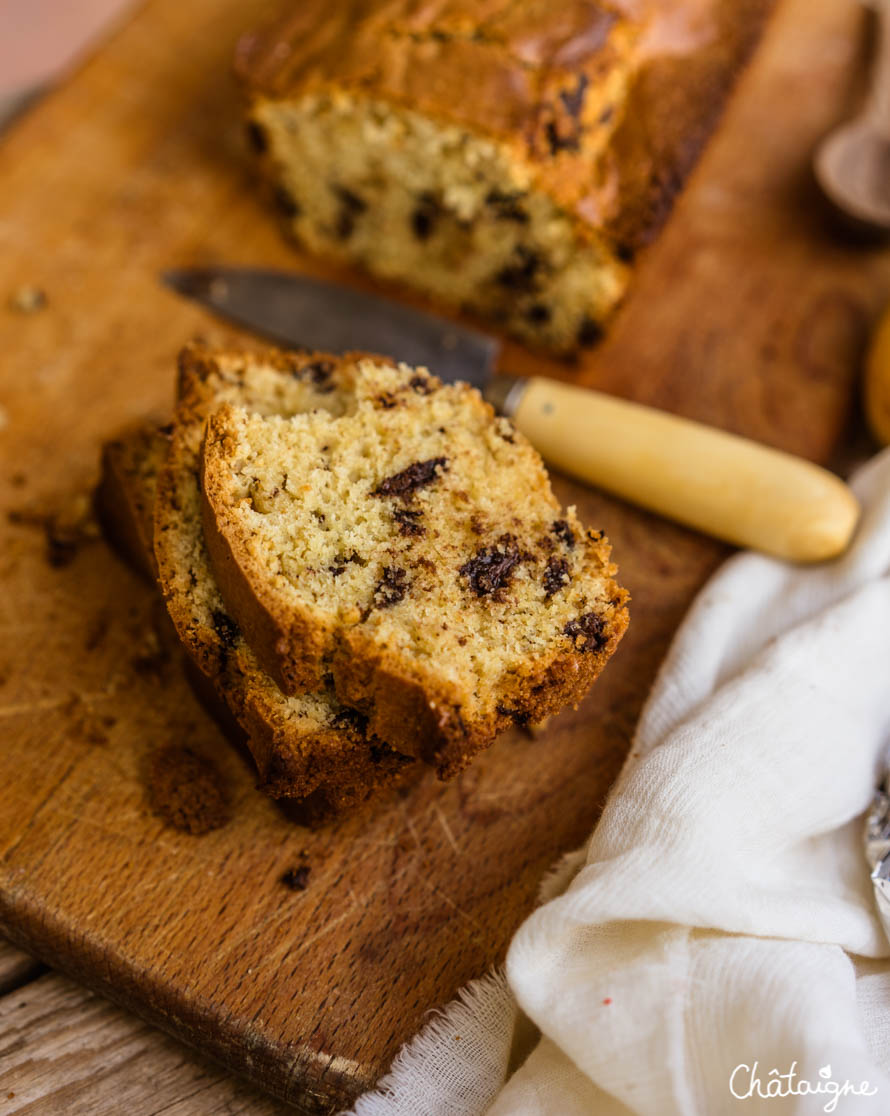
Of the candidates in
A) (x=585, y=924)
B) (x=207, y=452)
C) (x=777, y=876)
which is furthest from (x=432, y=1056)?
(x=207, y=452)

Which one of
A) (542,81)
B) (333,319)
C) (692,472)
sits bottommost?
(692,472)

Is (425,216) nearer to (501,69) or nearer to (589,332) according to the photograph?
(501,69)

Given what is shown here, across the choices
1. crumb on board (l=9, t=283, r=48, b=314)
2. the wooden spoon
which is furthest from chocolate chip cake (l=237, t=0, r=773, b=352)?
crumb on board (l=9, t=283, r=48, b=314)

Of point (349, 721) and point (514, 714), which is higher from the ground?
point (349, 721)

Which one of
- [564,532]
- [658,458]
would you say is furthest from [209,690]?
[658,458]

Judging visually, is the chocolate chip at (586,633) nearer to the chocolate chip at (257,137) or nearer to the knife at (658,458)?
the knife at (658,458)

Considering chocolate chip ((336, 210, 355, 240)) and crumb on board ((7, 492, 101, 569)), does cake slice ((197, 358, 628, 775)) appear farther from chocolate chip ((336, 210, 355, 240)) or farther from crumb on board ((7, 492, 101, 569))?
chocolate chip ((336, 210, 355, 240))

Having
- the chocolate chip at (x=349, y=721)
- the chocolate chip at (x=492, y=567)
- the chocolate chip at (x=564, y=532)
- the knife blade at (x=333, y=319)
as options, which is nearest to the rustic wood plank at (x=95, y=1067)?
the chocolate chip at (x=349, y=721)
